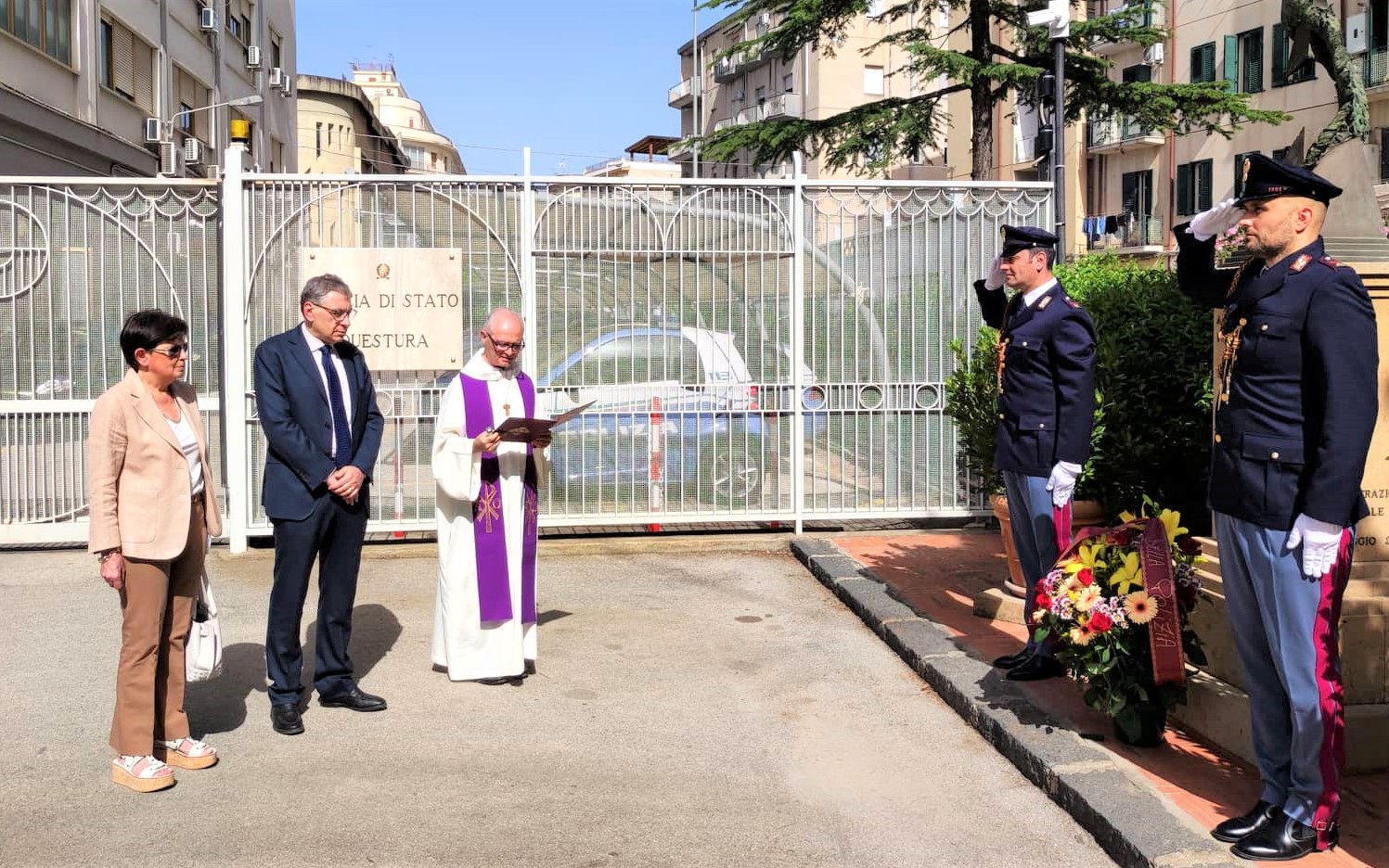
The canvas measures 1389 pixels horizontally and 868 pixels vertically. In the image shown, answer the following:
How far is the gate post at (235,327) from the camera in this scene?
9.63m

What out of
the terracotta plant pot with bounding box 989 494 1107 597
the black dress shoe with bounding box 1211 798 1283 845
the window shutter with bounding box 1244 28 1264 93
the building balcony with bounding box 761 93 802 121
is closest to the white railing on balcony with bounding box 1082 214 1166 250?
the window shutter with bounding box 1244 28 1264 93

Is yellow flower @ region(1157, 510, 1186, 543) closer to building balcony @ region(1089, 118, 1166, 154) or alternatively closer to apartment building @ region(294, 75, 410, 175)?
building balcony @ region(1089, 118, 1166, 154)

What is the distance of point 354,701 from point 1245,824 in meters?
3.76

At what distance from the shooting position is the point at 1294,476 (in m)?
4.06

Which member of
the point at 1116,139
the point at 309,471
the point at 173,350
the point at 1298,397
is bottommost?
the point at 309,471

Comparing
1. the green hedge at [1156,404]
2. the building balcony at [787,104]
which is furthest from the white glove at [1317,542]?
the building balcony at [787,104]

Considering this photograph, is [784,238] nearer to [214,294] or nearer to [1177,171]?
[214,294]

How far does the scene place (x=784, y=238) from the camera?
33.8 feet

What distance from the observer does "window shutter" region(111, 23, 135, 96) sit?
2380cm

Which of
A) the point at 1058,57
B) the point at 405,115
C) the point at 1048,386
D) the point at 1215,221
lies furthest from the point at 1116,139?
the point at 405,115

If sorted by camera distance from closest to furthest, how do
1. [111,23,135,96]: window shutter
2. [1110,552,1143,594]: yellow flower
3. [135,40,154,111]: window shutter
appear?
[1110,552,1143,594]: yellow flower, [111,23,135,96]: window shutter, [135,40,154,111]: window shutter

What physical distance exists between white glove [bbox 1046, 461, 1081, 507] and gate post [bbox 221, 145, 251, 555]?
6141 mm

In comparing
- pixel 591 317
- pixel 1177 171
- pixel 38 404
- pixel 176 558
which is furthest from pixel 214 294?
pixel 1177 171

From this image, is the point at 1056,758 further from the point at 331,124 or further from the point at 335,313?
the point at 331,124
